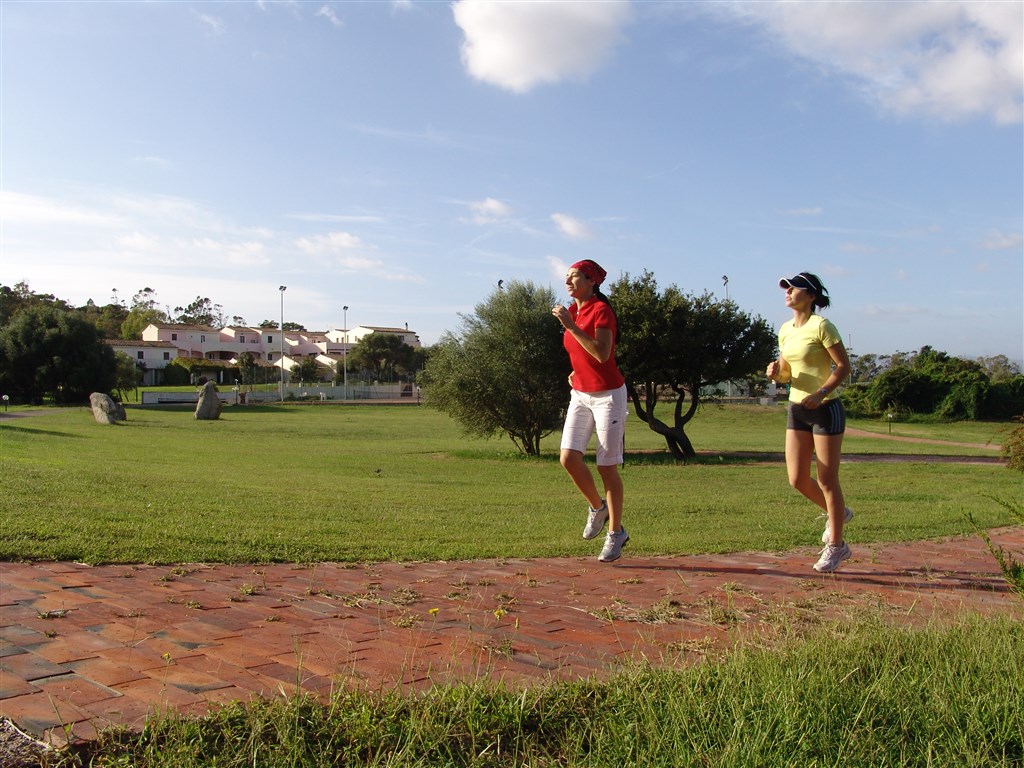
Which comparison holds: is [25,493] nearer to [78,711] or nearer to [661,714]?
[78,711]

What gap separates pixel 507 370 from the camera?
23.0 meters

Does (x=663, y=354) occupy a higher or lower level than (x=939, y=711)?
higher

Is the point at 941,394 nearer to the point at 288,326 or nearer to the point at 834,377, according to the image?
the point at 834,377

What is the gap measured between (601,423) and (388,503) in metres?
4.92

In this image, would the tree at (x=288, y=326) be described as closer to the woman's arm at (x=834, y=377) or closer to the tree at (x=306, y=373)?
the tree at (x=306, y=373)

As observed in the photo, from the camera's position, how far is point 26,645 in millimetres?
3438

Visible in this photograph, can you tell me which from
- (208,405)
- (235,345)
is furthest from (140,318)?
(208,405)

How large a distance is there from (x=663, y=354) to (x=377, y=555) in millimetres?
18027

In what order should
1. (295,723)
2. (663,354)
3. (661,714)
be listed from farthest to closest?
(663,354) → (661,714) → (295,723)

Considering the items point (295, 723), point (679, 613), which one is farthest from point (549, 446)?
point (295, 723)

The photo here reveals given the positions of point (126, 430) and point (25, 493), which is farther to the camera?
point (126, 430)

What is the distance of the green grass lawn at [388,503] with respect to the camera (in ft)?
20.2

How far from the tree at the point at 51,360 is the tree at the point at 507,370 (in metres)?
A: 35.3

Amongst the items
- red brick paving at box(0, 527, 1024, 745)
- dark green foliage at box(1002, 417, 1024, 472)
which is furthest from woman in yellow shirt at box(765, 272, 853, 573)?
dark green foliage at box(1002, 417, 1024, 472)
